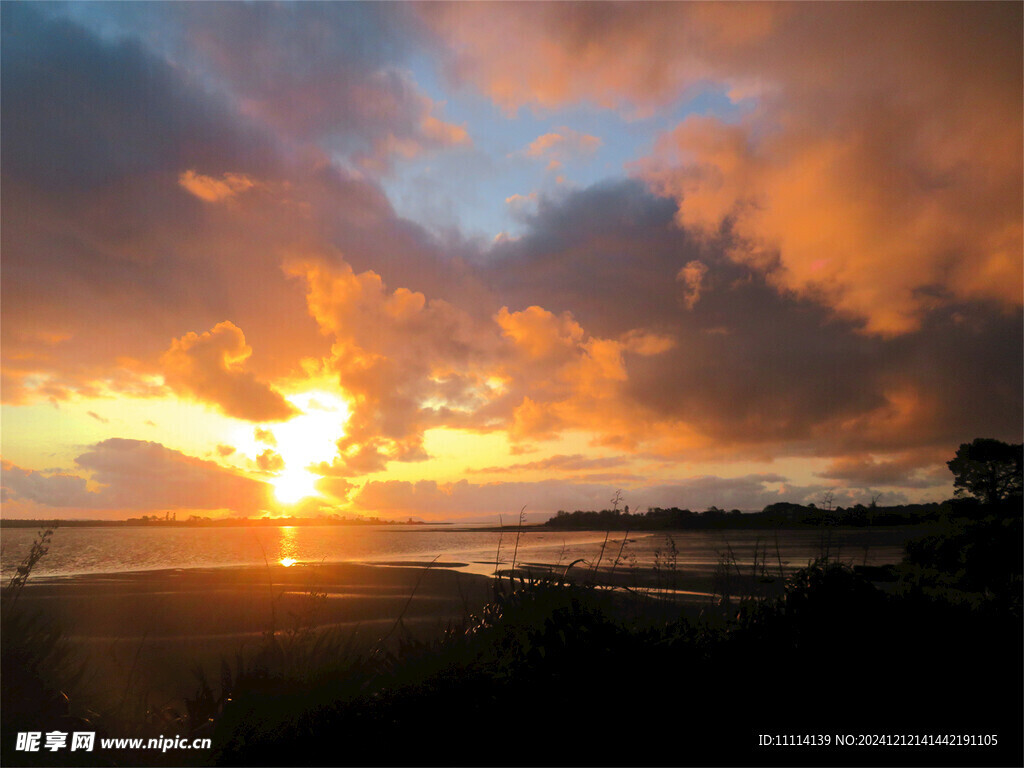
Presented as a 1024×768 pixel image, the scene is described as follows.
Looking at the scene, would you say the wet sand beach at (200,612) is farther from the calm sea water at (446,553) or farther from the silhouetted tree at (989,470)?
the silhouetted tree at (989,470)

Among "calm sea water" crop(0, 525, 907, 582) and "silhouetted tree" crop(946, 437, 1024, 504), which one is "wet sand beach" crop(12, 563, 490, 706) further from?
"silhouetted tree" crop(946, 437, 1024, 504)

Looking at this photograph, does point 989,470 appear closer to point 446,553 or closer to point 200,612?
point 200,612

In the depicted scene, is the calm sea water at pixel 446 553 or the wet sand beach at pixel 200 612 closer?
the wet sand beach at pixel 200 612

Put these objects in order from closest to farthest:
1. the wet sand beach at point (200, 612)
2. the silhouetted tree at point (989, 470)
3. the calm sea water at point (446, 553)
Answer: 1. the wet sand beach at point (200, 612)
2. the silhouetted tree at point (989, 470)
3. the calm sea water at point (446, 553)

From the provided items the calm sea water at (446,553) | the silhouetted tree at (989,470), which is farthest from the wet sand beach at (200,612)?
the silhouetted tree at (989,470)

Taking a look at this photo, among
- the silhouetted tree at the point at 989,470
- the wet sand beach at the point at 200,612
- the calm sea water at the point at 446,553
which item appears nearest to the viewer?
the wet sand beach at the point at 200,612

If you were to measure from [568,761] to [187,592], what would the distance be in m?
13.9

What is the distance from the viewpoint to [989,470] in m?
10.9

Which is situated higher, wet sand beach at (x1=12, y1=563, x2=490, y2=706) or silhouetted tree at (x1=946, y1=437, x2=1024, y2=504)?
silhouetted tree at (x1=946, y1=437, x2=1024, y2=504)

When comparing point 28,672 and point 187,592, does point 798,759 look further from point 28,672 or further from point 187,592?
point 187,592

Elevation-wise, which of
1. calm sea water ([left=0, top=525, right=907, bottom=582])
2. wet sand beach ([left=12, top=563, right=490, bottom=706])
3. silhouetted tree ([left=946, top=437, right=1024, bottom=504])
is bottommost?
calm sea water ([left=0, top=525, right=907, bottom=582])

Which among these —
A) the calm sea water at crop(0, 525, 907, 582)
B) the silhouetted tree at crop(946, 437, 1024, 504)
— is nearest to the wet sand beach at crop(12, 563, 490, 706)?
the calm sea water at crop(0, 525, 907, 582)

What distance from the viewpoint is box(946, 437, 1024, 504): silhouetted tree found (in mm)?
10750

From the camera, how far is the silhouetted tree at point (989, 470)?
10.8 metres
